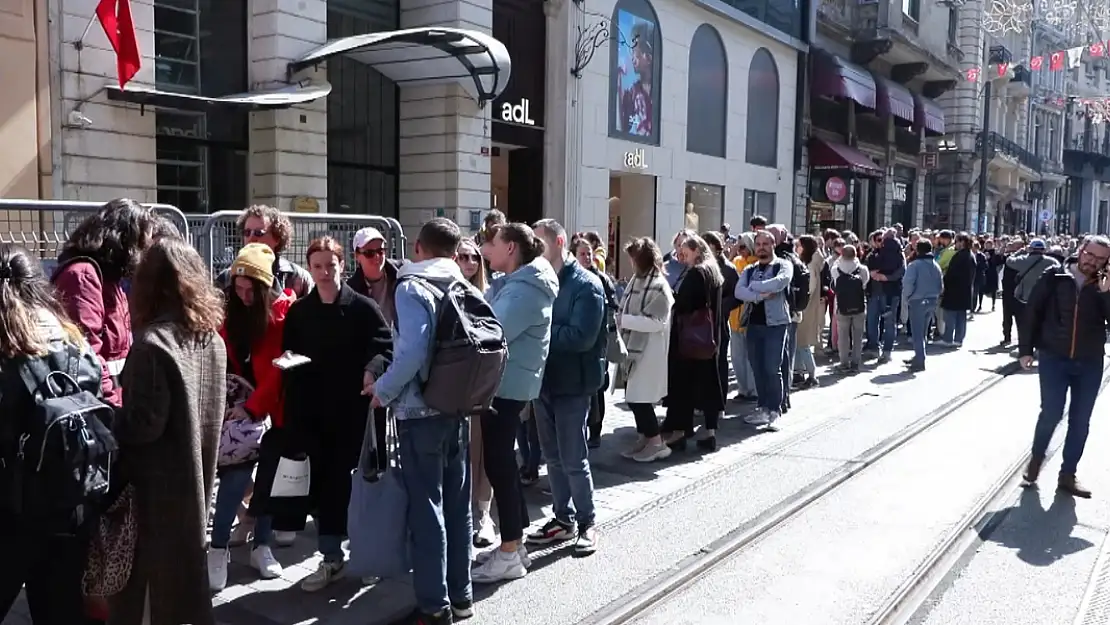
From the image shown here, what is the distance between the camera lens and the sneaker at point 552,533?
538cm

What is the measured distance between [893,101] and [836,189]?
14.0 ft

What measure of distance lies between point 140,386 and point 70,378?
24 cm

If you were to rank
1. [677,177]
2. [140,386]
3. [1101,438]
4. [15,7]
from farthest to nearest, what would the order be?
[677,177] → [15,7] → [1101,438] → [140,386]

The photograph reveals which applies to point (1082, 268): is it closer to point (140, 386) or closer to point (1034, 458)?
point (1034, 458)

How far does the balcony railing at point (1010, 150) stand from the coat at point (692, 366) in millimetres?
30748

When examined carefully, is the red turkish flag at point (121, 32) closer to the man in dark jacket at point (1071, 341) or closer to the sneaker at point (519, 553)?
the sneaker at point (519, 553)

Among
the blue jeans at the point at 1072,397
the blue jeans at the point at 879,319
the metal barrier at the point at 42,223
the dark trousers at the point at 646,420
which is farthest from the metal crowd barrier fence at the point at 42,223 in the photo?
the blue jeans at the point at 879,319

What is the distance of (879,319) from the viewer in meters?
13.6

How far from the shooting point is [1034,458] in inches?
265

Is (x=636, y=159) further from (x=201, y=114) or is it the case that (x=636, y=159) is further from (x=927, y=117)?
(x=927, y=117)

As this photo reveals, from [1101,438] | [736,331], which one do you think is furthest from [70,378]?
[1101,438]

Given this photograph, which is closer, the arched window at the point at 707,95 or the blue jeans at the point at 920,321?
the blue jeans at the point at 920,321

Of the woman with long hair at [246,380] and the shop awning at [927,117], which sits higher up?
the shop awning at [927,117]

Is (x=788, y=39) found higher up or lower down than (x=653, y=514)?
higher up
